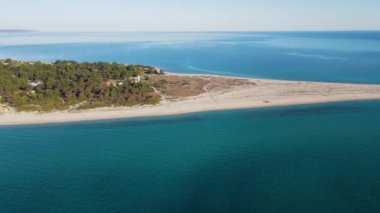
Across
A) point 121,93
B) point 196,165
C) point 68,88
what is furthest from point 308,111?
point 68,88

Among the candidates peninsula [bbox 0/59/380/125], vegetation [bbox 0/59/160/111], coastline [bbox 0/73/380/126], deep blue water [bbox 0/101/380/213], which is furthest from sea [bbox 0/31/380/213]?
vegetation [bbox 0/59/160/111]

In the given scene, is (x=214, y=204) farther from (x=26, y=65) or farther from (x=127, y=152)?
(x=26, y=65)

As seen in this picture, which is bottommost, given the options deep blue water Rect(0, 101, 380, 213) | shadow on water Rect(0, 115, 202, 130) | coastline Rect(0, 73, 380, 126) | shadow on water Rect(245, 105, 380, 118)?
deep blue water Rect(0, 101, 380, 213)

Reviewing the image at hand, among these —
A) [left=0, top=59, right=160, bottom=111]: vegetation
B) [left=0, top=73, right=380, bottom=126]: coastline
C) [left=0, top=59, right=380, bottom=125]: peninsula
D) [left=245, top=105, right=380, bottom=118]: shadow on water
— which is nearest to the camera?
[left=0, top=73, right=380, bottom=126]: coastline

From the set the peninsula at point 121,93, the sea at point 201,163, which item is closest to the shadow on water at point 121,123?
the sea at point 201,163

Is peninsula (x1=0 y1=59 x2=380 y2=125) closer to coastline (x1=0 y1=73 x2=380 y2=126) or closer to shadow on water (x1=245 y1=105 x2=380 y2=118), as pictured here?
coastline (x1=0 y1=73 x2=380 y2=126)

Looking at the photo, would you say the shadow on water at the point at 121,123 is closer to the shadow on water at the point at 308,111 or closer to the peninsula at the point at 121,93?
the peninsula at the point at 121,93
